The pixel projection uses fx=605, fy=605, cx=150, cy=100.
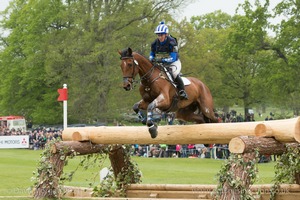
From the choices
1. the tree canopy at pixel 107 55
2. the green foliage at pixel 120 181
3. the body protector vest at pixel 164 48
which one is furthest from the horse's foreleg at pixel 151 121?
→ the tree canopy at pixel 107 55

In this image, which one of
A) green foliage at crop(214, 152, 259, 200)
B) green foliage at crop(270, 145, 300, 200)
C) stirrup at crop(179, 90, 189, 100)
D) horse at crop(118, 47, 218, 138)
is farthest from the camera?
stirrup at crop(179, 90, 189, 100)

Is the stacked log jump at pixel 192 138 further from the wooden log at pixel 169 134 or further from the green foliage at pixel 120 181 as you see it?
the green foliage at pixel 120 181

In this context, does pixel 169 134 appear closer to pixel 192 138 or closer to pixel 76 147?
pixel 192 138

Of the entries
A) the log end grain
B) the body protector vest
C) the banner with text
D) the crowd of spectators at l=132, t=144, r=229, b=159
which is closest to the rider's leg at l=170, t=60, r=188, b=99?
the body protector vest

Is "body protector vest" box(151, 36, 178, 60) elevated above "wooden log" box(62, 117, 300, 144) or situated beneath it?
elevated above

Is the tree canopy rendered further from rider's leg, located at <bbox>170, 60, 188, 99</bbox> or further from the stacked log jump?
rider's leg, located at <bbox>170, 60, 188, 99</bbox>

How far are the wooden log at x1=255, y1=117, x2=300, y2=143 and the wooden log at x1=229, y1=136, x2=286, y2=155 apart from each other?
0.39 feet

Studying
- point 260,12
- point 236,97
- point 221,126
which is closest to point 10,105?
point 236,97

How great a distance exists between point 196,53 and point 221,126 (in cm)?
5076

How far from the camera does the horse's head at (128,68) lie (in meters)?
10.4

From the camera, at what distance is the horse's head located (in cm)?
1040

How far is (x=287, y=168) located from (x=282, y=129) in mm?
2160

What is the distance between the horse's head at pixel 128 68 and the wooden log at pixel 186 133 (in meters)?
1.20

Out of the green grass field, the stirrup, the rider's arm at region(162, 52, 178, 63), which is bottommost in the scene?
the green grass field
